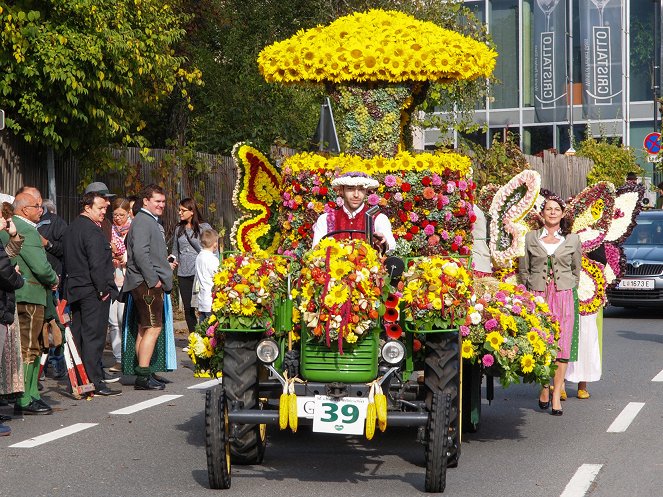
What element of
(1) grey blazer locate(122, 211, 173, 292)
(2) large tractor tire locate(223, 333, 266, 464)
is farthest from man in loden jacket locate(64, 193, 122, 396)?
(2) large tractor tire locate(223, 333, 266, 464)

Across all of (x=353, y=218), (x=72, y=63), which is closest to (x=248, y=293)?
(x=353, y=218)

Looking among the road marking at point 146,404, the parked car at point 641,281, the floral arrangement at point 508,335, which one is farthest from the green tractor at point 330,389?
the parked car at point 641,281

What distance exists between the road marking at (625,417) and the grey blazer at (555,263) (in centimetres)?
118

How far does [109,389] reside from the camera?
1245 centimetres

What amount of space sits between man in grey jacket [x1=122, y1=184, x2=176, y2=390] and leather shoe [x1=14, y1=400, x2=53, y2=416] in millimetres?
1587

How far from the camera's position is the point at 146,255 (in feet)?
40.7

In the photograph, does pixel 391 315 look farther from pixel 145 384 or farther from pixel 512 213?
pixel 145 384

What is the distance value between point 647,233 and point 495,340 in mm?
14260

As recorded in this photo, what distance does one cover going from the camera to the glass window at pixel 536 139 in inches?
2040

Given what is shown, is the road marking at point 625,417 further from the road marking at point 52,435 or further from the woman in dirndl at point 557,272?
the road marking at point 52,435

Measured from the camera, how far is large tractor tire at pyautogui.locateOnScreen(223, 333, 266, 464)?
8.13m

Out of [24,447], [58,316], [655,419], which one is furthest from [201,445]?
[655,419]

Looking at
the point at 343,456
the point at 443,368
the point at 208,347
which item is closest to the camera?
the point at 443,368

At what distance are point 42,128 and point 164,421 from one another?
717 centimetres
